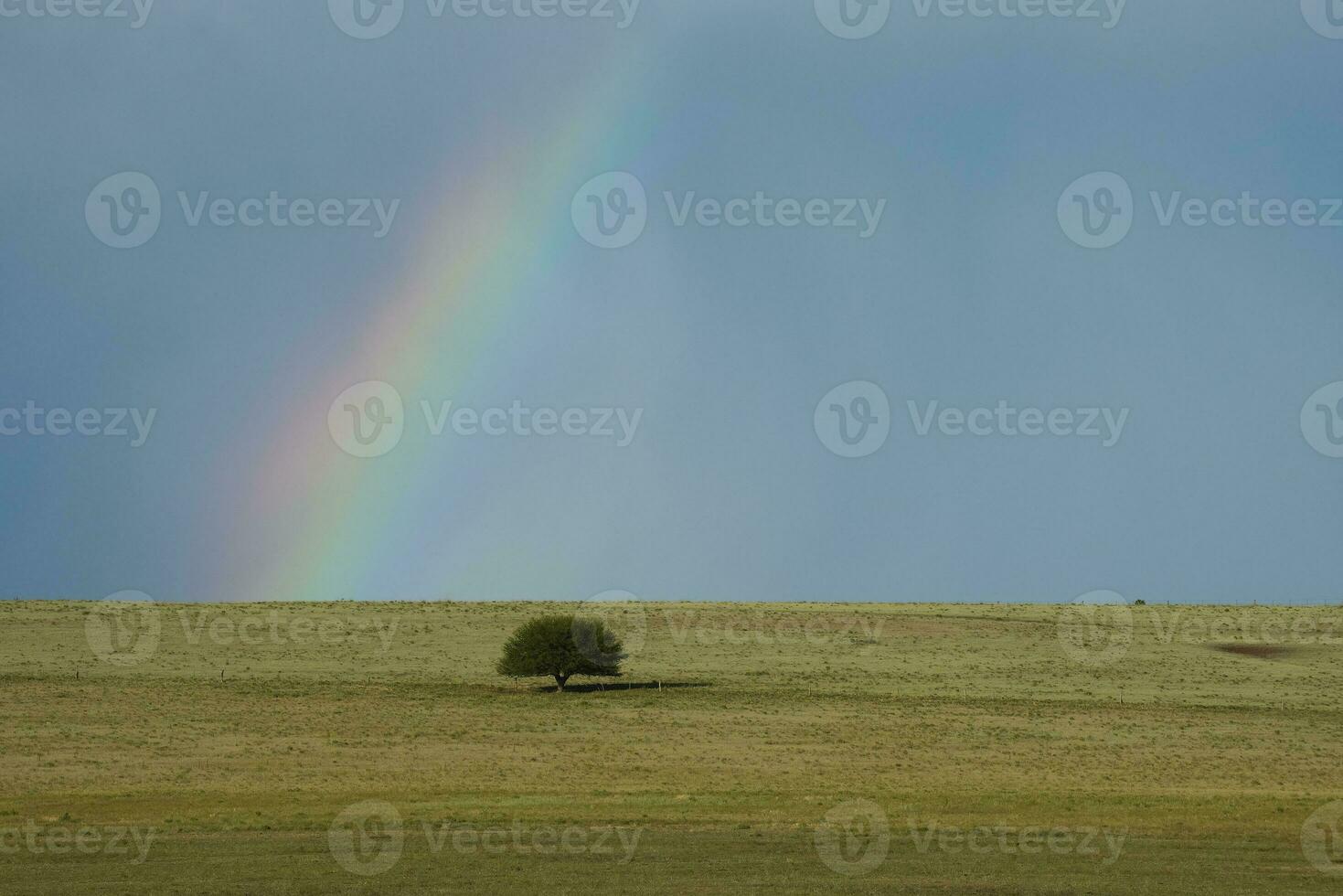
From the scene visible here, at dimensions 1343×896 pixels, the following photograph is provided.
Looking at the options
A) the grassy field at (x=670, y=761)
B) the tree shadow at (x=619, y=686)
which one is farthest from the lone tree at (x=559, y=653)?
the grassy field at (x=670, y=761)

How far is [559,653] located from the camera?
7725cm

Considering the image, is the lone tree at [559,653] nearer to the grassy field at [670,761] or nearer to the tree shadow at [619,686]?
the tree shadow at [619,686]

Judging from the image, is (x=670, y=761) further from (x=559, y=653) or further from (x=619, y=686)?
(x=619, y=686)

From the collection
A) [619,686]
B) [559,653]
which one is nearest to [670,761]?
[559,653]

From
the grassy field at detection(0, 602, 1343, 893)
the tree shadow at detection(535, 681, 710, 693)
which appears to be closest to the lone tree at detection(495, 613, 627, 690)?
the tree shadow at detection(535, 681, 710, 693)

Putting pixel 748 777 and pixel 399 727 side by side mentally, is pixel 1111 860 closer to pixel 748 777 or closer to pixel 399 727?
pixel 748 777

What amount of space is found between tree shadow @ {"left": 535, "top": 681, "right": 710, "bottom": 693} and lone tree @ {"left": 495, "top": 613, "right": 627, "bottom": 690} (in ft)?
1.86

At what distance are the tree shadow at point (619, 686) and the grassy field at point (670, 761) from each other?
390 millimetres

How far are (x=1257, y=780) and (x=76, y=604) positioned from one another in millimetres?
95145

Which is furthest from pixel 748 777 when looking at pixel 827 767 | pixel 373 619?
pixel 373 619

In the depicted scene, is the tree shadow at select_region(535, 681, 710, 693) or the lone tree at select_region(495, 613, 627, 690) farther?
the lone tree at select_region(495, 613, 627, 690)

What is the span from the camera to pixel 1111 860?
34.7 meters

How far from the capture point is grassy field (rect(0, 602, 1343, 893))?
3359cm

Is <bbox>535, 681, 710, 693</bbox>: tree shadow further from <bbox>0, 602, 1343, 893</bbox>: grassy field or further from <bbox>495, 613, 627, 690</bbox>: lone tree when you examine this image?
<bbox>495, 613, 627, 690</bbox>: lone tree
